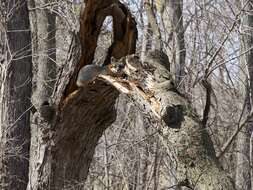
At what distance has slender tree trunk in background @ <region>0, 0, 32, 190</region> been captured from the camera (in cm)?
771

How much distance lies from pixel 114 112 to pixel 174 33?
2.42 m

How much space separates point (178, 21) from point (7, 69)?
250 centimetres

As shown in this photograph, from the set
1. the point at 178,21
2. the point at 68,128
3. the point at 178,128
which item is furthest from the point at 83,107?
the point at 178,21

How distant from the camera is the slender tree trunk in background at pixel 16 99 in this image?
25.3ft

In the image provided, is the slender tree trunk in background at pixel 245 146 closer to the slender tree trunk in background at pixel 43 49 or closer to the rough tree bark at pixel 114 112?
the slender tree trunk in background at pixel 43 49

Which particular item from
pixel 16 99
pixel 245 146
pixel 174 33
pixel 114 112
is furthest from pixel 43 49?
pixel 114 112

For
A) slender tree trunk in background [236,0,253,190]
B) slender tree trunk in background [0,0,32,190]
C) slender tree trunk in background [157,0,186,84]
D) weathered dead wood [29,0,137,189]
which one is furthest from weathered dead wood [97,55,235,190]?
slender tree trunk in background [236,0,253,190]

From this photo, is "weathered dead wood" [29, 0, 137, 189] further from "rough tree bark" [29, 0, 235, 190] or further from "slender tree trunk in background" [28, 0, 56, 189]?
"slender tree trunk in background" [28, 0, 56, 189]

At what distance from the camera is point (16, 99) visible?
803 cm

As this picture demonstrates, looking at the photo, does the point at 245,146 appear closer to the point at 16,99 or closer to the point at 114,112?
the point at 16,99

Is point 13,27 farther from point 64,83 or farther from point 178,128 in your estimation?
point 178,128

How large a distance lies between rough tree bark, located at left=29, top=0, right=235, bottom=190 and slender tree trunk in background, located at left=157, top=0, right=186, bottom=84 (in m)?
2.17

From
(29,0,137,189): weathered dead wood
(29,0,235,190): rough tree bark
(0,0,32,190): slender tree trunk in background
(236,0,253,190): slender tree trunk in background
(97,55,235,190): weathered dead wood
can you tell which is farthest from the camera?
(236,0,253,190): slender tree trunk in background

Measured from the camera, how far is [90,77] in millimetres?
5277
